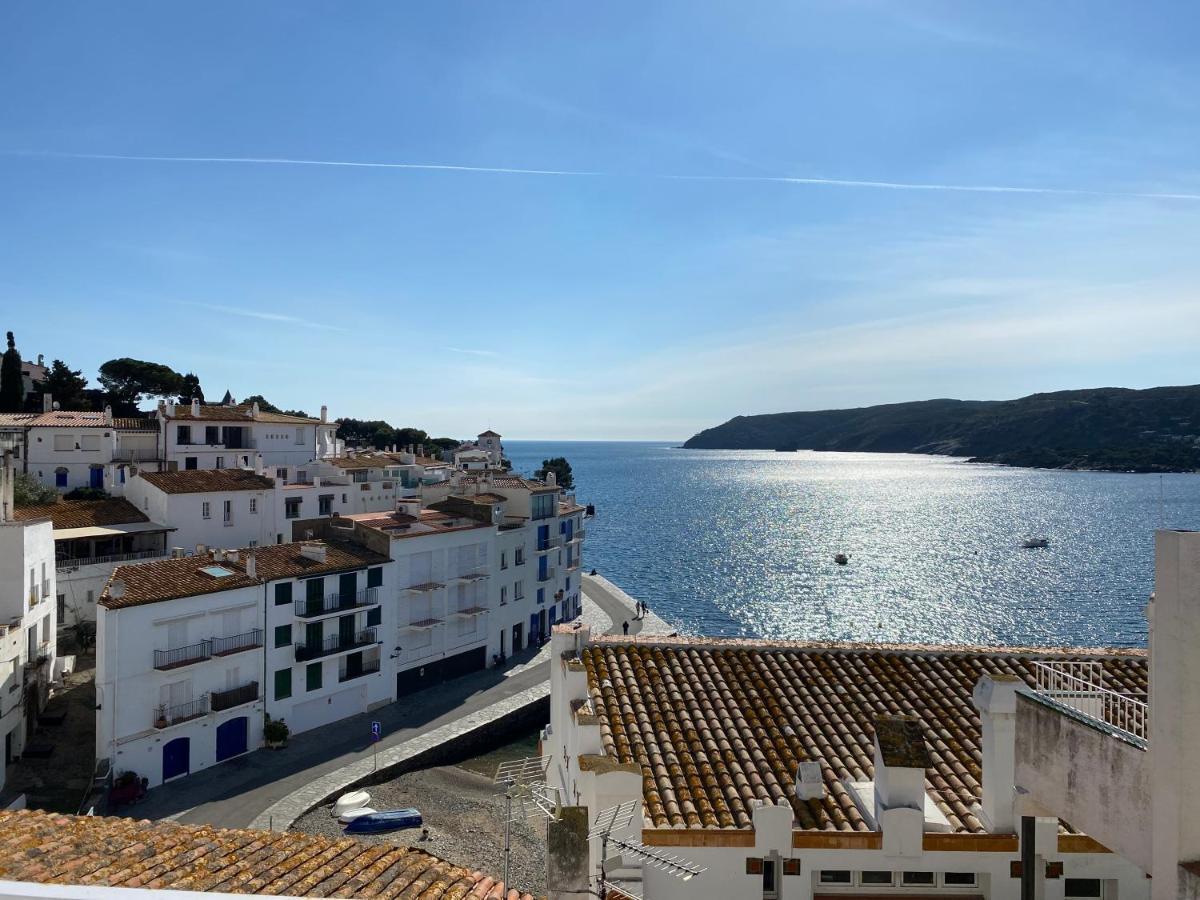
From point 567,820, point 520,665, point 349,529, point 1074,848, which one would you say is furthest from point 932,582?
point 567,820

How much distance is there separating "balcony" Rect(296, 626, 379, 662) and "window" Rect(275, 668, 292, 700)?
0.84 meters

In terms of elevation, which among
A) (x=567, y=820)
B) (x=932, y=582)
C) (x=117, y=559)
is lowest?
(x=932, y=582)

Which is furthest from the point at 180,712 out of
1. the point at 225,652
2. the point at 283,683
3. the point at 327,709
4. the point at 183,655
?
the point at 327,709

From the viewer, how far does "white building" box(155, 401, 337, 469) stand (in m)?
67.8

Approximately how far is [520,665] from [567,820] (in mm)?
46909

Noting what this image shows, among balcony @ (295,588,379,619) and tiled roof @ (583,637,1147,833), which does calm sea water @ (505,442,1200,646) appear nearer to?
tiled roof @ (583,637,1147,833)

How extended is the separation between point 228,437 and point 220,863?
68.3 m

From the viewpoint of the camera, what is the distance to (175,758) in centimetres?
3450

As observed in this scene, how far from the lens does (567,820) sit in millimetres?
7828

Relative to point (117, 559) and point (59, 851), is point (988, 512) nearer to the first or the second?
point (117, 559)

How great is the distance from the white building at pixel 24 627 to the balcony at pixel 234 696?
295 inches

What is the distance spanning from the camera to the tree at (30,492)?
170 feet

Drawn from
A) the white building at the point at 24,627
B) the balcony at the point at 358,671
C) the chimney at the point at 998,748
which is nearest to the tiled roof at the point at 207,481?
the white building at the point at 24,627

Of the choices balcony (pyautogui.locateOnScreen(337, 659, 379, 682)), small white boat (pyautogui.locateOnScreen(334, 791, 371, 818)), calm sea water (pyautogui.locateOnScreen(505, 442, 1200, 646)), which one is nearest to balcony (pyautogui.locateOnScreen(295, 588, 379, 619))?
balcony (pyautogui.locateOnScreen(337, 659, 379, 682))
